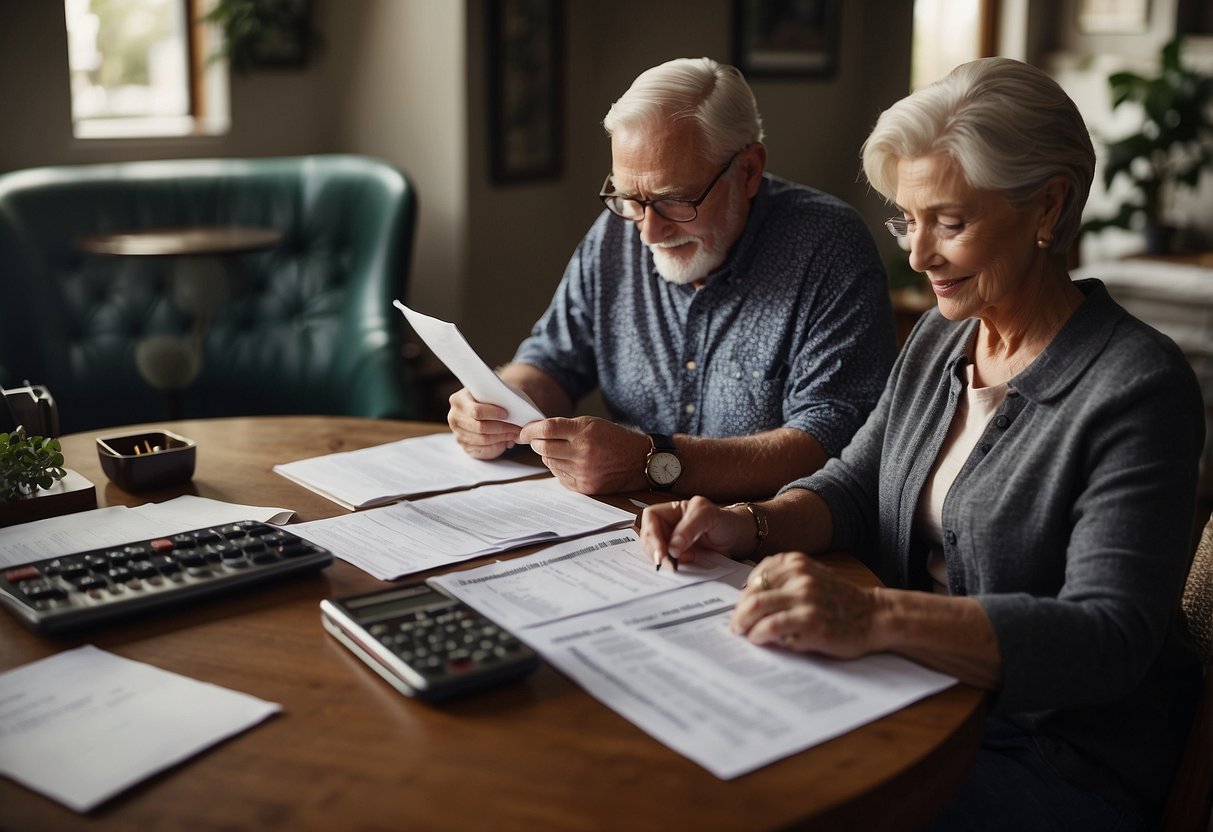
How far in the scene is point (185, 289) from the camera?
109 inches

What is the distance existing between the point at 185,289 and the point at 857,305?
1659 millimetres

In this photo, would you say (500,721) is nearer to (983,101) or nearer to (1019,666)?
(1019,666)

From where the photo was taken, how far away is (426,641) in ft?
3.38

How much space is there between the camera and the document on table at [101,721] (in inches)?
34.3

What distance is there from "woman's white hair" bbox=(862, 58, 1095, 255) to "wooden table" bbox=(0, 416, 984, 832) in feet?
1.85

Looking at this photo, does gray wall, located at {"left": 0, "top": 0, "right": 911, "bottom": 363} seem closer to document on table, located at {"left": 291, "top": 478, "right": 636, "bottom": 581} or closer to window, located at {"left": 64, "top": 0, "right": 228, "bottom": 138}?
window, located at {"left": 64, "top": 0, "right": 228, "bottom": 138}

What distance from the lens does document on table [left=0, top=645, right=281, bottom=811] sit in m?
0.87

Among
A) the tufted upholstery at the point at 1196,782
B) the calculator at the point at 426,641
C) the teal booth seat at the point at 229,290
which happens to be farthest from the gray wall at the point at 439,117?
the tufted upholstery at the point at 1196,782

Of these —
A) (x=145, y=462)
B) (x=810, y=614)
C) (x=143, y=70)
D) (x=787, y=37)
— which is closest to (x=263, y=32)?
(x=143, y=70)

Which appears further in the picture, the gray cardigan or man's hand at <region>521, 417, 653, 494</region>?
man's hand at <region>521, 417, 653, 494</region>

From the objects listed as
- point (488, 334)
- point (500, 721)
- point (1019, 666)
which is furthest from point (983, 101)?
point (488, 334)

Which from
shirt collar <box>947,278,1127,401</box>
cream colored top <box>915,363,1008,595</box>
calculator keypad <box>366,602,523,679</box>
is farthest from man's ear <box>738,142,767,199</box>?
calculator keypad <box>366,602,523,679</box>

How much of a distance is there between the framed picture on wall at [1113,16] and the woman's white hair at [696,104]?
399 cm

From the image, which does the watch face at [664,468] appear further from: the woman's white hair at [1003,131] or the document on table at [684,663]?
the woman's white hair at [1003,131]
